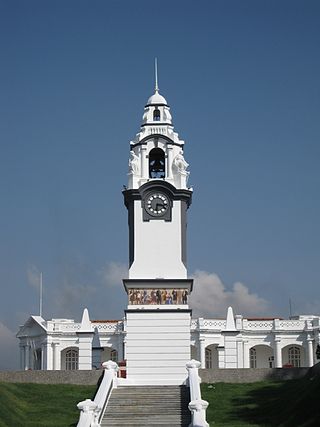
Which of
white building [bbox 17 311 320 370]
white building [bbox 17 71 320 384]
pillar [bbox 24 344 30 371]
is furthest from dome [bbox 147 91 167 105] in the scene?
pillar [bbox 24 344 30 371]

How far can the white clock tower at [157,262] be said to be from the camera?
48.3m

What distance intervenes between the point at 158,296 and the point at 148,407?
11982 mm

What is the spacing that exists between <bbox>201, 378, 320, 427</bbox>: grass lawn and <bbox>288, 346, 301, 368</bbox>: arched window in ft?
119

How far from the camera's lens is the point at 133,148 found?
51688 mm

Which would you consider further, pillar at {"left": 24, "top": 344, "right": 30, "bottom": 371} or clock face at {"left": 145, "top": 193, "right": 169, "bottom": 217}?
pillar at {"left": 24, "top": 344, "right": 30, "bottom": 371}

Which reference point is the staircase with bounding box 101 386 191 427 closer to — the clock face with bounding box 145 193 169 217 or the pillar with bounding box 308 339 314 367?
the clock face with bounding box 145 193 169 217

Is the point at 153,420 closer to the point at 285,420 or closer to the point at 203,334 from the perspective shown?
the point at 285,420

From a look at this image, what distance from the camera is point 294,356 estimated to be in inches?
3211

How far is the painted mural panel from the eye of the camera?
48.8 m

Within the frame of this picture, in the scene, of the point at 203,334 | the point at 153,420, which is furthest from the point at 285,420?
the point at 203,334

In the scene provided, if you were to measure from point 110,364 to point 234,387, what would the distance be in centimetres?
620

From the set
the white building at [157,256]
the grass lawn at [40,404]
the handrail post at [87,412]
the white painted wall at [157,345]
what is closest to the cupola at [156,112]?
the white building at [157,256]

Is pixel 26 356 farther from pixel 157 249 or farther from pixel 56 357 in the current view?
pixel 157 249

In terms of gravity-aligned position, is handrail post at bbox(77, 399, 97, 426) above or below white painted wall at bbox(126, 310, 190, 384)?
below
